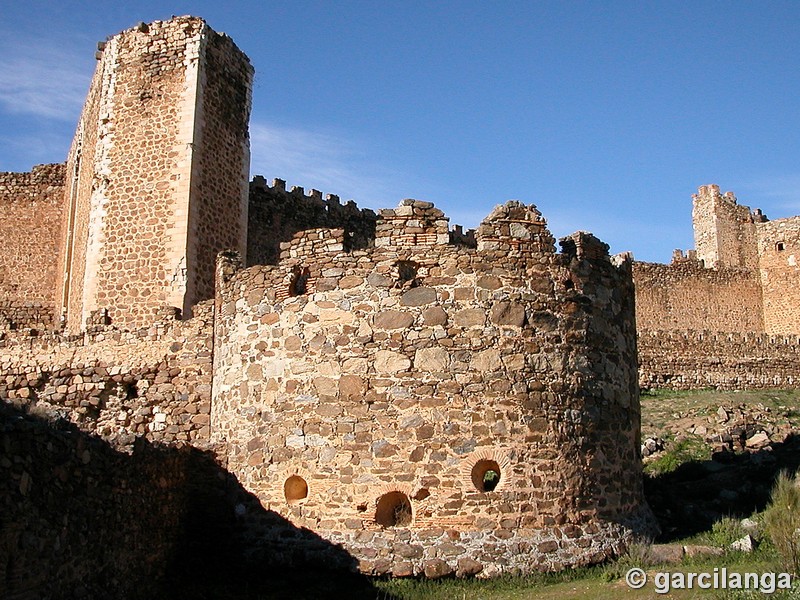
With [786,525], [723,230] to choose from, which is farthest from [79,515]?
[723,230]

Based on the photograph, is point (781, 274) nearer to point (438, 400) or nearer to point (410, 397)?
point (438, 400)

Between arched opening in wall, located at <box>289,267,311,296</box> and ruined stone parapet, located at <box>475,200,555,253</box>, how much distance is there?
7.18 feet

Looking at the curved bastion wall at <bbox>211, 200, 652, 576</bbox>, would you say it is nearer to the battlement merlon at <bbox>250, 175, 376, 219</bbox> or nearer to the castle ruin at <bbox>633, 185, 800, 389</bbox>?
the battlement merlon at <bbox>250, 175, 376, 219</bbox>

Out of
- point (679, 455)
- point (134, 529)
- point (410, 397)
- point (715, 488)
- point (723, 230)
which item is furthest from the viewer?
point (723, 230)

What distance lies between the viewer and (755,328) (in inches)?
1499

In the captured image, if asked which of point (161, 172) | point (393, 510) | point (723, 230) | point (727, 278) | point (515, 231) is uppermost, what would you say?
point (723, 230)

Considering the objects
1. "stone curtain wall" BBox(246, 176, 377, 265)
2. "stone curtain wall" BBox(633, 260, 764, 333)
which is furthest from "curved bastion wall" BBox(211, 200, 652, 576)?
"stone curtain wall" BBox(633, 260, 764, 333)

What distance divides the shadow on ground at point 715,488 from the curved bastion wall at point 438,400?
1424 millimetres

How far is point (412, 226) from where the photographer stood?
11.3 metres

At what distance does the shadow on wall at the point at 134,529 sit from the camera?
7289 mm

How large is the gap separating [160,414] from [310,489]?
10.8 ft

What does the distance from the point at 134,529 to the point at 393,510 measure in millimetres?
2871

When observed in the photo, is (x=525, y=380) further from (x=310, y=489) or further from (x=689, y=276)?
(x=689, y=276)

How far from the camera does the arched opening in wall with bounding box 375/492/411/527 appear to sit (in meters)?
10.5
